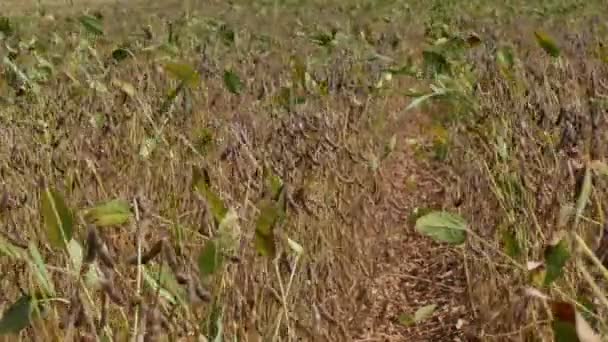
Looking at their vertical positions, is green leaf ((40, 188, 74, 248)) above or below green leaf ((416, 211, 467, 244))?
above

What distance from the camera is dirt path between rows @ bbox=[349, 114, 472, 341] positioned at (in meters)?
1.80

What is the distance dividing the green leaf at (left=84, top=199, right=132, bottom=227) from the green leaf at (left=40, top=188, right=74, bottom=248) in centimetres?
11

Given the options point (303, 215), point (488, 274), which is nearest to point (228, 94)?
point (303, 215)

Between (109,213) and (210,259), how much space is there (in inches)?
6.0

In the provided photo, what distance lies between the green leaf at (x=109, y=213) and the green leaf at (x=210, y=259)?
0.12 metres

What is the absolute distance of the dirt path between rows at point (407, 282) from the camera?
1.80 meters

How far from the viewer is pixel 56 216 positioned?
87 centimetres

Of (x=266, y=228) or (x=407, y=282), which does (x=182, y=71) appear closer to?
(x=266, y=228)

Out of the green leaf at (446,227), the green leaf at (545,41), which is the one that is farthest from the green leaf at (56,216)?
the green leaf at (545,41)

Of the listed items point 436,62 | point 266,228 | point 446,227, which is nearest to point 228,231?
point 266,228

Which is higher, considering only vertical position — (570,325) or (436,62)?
(570,325)

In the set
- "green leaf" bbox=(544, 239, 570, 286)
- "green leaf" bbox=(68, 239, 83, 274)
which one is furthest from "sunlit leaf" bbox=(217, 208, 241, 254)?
"green leaf" bbox=(544, 239, 570, 286)

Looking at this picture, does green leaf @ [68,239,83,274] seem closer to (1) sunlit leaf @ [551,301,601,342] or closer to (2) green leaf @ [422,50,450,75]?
(1) sunlit leaf @ [551,301,601,342]

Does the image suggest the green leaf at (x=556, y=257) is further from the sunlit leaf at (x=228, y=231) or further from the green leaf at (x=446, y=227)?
the sunlit leaf at (x=228, y=231)
